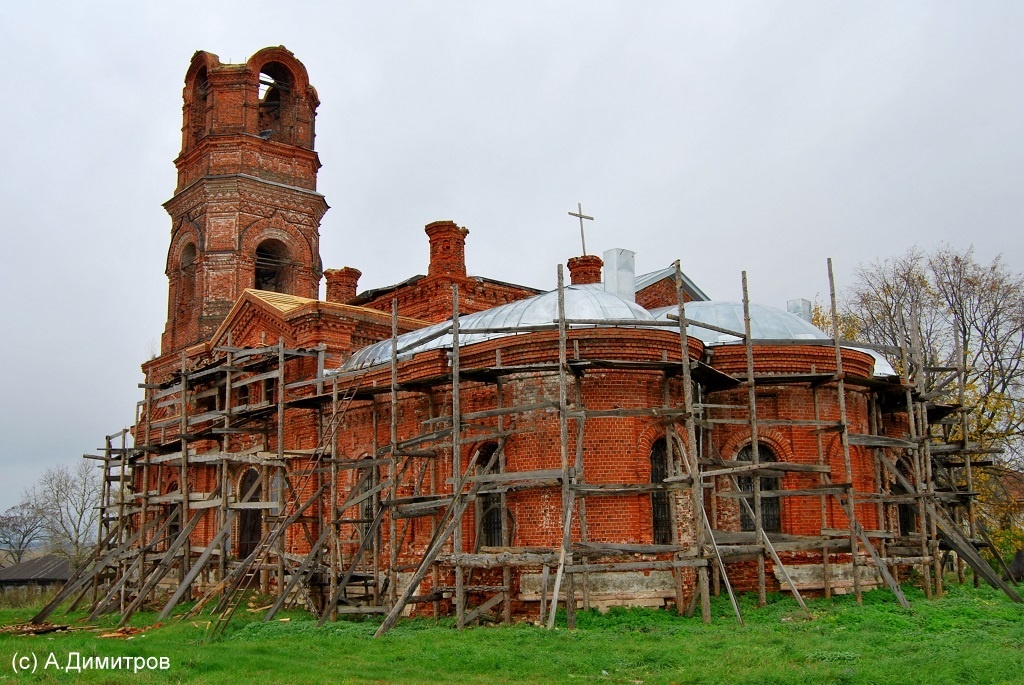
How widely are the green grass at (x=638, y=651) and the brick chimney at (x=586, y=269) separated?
1173cm

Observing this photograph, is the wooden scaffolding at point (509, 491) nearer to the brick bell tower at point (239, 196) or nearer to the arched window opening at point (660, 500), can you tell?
the arched window opening at point (660, 500)

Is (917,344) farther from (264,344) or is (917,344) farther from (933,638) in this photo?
(264,344)

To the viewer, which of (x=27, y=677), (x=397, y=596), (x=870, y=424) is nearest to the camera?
(x=27, y=677)

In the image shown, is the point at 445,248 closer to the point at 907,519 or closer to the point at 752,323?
the point at 752,323

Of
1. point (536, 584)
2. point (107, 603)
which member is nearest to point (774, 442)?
point (536, 584)

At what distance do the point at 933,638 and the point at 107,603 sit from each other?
14.7 meters

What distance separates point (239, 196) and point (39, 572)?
812 inches

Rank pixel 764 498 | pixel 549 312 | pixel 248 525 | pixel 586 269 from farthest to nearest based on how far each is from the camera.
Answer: pixel 586 269
pixel 248 525
pixel 764 498
pixel 549 312

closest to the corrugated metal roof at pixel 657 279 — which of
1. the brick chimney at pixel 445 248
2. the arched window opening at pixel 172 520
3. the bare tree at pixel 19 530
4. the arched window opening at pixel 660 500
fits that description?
the brick chimney at pixel 445 248

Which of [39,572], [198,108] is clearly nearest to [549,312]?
[198,108]

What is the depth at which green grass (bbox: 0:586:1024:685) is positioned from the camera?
9359 millimetres

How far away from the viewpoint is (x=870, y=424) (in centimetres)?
1698

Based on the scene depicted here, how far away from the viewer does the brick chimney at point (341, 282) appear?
89.4 ft

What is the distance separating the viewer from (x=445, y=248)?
23734 millimetres
